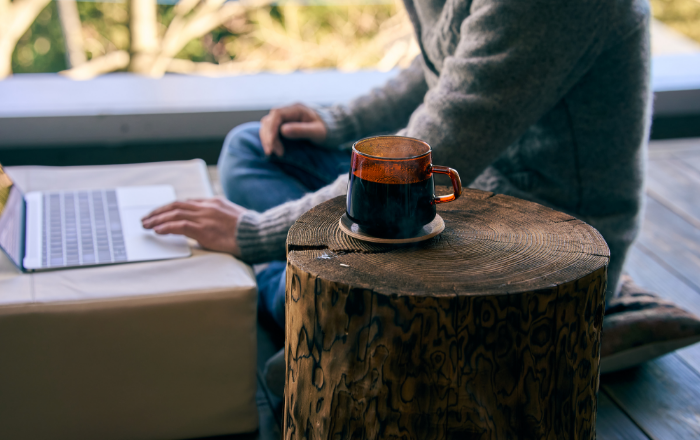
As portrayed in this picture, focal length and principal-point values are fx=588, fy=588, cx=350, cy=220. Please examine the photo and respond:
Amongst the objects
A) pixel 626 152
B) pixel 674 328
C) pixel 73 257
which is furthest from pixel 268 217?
pixel 674 328

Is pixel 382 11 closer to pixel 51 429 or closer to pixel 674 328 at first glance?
pixel 674 328

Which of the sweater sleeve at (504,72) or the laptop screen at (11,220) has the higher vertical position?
the sweater sleeve at (504,72)

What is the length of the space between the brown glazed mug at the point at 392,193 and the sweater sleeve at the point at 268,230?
0.91ft

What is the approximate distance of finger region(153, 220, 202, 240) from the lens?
1020 mm

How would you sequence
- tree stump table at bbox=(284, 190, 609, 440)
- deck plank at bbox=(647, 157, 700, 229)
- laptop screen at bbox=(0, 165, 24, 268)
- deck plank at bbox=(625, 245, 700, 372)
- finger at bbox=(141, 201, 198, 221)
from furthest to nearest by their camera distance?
1. deck plank at bbox=(647, 157, 700, 229)
2. deck plank at bbox=(625, 245, 700, 372)
3. finger at bbox=(141, 201, 198, 221)
4. laptop screen at bbox=(0, 165, 24, 268)
5. tree stump table at bbox=(284, 190, 609, 440)

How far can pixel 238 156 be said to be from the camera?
1384 millimetres

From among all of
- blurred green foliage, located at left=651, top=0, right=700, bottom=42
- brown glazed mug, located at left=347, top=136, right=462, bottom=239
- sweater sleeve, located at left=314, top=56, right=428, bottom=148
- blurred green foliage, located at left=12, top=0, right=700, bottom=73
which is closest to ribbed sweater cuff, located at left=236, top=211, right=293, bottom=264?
brown glazed mug, located at left=347, top=136, right=462, bottom=239

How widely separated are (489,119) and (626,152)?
0.28 metres

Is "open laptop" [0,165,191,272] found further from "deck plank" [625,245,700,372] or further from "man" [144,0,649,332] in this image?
"deck plank" [625,245,700,372]

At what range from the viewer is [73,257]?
99 cm

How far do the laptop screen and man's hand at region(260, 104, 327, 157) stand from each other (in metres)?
0.50

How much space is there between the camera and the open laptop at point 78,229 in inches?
38.5

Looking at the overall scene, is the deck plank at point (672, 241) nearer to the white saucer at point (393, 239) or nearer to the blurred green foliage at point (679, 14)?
the white saucer at point (393, 239)

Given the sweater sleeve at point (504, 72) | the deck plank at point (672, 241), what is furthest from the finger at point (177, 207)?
the deck plank at point (672, 241)
